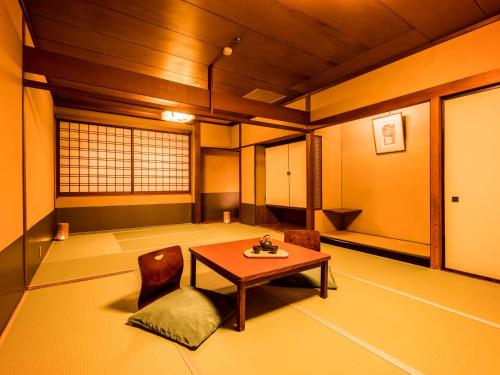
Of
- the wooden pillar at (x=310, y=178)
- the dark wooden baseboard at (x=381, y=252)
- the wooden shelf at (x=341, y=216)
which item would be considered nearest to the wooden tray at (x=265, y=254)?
the dark wooden baseboard at (x=381, y=252)

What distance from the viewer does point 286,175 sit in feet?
17.8

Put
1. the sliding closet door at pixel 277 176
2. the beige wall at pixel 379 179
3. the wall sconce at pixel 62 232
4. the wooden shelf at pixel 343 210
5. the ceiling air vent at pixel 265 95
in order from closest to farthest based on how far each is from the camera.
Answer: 1. the beige wall at pixel 379 179
2. the wooden shelf at pixel 343 210
3. the wall sconce at pixel 62 232
4. the ceiling air vent at pixel 265 95
5. the sliding closet door at pixel 277 176

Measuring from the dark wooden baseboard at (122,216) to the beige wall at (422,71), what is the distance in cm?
413

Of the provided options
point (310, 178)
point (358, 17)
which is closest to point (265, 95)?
point (310, 178)

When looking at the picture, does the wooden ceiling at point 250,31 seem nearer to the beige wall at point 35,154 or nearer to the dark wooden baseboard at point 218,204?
the beige wall at point 35,154

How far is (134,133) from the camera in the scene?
593 centimetres

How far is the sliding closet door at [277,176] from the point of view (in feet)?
17.9

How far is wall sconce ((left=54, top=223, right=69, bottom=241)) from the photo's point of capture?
4.68m

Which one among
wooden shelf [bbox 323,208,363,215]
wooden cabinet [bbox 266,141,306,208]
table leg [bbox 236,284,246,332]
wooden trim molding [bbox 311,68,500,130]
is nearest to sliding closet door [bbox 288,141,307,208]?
wooden cabinet [bbox 266,141,306,208]

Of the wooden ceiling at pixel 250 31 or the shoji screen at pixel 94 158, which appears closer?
the wooden ceiling at pixel 250 31

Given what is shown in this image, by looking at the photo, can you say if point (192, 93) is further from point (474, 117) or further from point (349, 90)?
point (474, 117)

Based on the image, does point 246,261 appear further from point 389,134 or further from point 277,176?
point 277,176

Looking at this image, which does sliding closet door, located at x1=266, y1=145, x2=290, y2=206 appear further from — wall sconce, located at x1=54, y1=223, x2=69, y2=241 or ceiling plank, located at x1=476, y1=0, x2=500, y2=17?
wall sconce, located at x1=54, y1=223, x2=69, y2=241

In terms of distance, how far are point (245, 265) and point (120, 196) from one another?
4758mm
